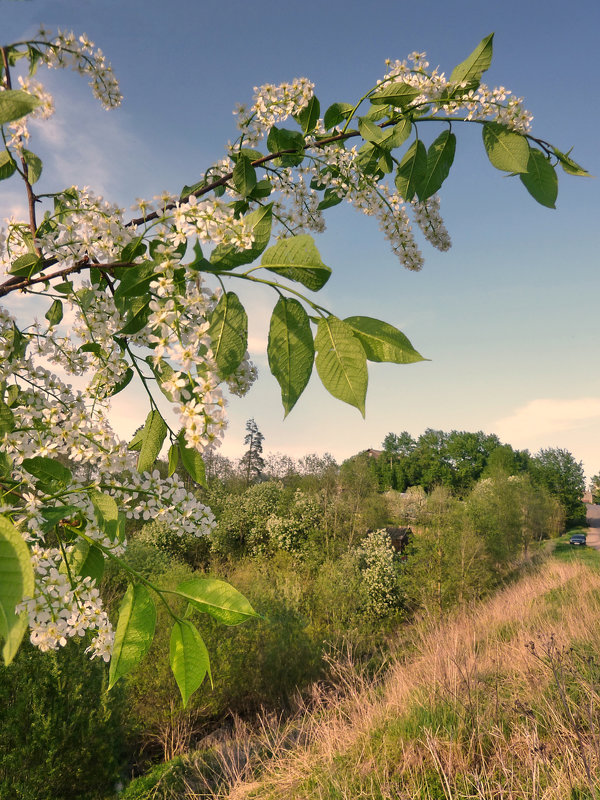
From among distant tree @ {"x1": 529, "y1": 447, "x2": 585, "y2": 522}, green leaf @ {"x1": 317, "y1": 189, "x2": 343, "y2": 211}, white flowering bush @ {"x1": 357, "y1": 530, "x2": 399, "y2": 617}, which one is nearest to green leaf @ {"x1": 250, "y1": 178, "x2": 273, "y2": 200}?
green leaf @ {"x1": 317, "y1": 189, "x2": 343, "y2": 211}

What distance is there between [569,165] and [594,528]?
128 feet

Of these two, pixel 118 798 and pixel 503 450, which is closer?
pixel 118 798

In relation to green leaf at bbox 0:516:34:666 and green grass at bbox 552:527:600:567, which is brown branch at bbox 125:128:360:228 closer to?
green leaf at bbox 0:516:34:666

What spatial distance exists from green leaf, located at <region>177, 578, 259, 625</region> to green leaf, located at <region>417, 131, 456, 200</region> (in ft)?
2.21

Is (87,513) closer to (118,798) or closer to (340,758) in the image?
(340,758)

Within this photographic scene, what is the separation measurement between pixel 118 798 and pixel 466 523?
10.4 m

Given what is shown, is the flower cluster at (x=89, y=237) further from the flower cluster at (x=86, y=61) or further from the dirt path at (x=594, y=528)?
the dirt path at (x=594, y=528)

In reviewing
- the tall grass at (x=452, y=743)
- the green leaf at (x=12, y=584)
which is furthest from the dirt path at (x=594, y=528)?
the green leaf at (x=12, y=584)

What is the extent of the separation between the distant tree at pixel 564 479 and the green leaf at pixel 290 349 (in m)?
35.8

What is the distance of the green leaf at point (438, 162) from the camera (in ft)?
2.67

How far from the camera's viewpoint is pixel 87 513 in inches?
34.0

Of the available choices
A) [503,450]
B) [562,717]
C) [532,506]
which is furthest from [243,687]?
[503,450]

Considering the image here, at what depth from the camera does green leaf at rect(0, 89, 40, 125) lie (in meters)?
0.36

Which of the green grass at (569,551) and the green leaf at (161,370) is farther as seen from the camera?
the green grass at (569,551)
